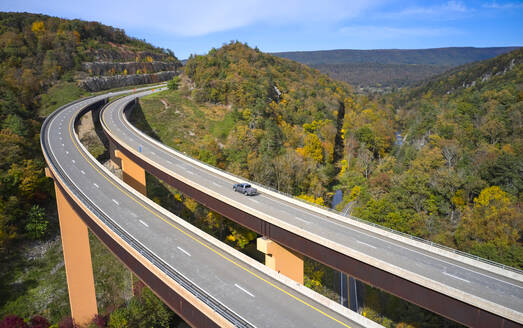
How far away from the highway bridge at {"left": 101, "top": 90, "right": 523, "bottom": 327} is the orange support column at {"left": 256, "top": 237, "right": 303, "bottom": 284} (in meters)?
0.96

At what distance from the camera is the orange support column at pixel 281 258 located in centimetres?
2741

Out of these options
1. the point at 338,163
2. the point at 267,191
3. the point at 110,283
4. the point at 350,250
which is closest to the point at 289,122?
the point at 338,163

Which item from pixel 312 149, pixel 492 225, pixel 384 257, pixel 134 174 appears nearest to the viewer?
pixel 384 257

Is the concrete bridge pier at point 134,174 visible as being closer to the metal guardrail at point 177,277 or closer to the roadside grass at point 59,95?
the metal guardrail at point 177,277

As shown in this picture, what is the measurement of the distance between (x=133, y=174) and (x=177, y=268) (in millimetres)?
30015

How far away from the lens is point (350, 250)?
21.4 meters

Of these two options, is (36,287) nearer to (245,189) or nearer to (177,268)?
(177,268)

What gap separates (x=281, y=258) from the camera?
91.7ft

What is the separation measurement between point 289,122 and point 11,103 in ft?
205

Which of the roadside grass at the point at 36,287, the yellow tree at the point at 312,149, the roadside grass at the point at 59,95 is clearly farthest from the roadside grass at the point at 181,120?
the roadside grass at the point at 36,287

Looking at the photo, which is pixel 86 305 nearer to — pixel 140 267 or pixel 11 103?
pixel 140 267

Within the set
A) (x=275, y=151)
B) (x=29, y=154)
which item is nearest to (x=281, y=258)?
(x=275, y=151)

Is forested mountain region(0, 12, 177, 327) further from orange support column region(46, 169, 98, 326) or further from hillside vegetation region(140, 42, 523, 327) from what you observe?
hillside vegetation region(140, 42, 523, 327)

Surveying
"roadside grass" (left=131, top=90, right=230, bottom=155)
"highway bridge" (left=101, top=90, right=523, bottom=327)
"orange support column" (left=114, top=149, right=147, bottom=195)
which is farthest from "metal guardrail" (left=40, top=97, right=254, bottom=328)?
"roadside grass" (left=131, top=90, right=230, bottom=155)
